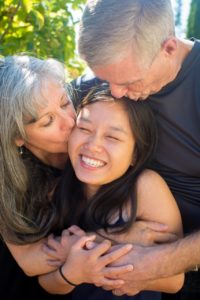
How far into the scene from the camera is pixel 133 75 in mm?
2604

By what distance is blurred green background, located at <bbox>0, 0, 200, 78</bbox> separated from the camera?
3766mm

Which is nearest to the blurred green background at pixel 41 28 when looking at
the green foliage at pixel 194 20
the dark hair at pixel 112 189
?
the dark hair at pixel 112 189

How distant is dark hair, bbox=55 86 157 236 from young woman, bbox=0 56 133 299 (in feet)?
0.34

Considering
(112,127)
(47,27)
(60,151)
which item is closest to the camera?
(112,127)

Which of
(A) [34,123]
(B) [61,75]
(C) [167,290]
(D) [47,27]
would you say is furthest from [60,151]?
(D) [47,27]

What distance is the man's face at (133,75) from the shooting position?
2.58 metres

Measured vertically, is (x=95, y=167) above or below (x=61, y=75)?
below

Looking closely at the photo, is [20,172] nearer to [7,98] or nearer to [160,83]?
[7,98]

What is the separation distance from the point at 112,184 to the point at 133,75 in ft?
2.02

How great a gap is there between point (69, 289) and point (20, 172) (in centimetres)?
67

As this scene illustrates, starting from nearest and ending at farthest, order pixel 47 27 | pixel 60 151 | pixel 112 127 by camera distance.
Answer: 1. pixel 112 127
2. pixel 60 151
3. pixel 47 27

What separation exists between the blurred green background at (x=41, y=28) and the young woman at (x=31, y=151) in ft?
2.61

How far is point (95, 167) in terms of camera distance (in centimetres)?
280

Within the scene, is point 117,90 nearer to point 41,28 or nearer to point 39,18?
point 39,18
